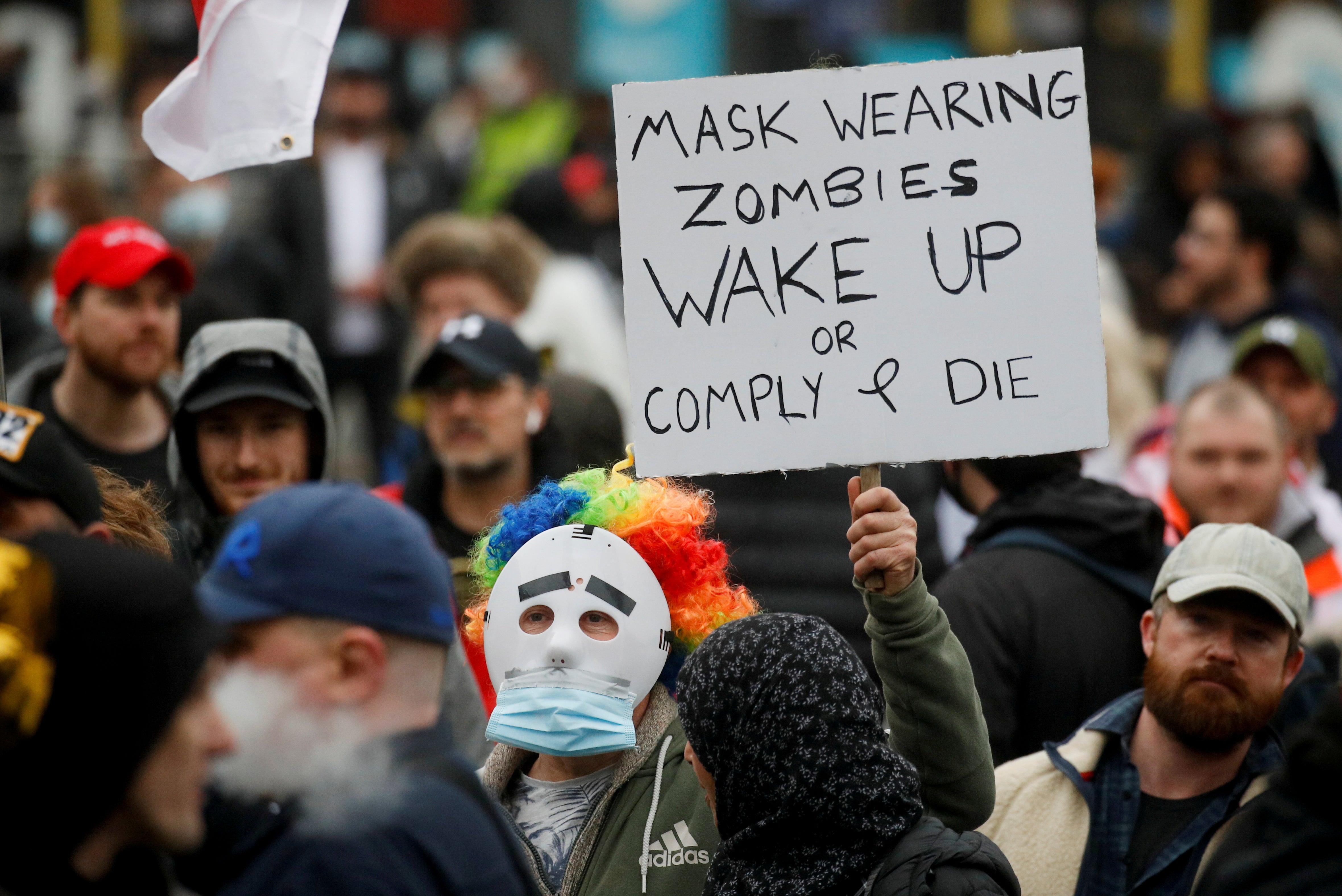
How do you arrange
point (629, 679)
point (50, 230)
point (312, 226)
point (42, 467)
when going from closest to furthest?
point (42, 467), point (629, 679), point (50, 230), point (312, 226)

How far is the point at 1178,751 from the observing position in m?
3.46

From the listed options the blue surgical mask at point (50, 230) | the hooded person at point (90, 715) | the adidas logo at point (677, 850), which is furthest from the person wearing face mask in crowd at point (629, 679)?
the blue surgical mask at point (50, 230)

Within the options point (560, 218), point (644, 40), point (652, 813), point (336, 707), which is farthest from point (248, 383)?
point (644, 40)

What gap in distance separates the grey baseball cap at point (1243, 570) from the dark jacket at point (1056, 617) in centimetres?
46

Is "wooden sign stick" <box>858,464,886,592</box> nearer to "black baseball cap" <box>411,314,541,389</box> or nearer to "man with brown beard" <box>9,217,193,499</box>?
"black baseball cap" <box>411,314,541,389</box>

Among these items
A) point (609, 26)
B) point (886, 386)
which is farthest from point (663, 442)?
point (609, 26)

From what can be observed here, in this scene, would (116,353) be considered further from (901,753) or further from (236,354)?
(901,753)

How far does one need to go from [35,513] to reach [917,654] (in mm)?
1614

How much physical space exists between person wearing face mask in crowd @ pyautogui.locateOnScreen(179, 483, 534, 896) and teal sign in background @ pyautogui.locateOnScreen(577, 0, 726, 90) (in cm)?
1594

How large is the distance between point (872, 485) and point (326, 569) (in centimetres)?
125

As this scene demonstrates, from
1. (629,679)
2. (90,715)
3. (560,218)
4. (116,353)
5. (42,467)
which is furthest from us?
(560,218)

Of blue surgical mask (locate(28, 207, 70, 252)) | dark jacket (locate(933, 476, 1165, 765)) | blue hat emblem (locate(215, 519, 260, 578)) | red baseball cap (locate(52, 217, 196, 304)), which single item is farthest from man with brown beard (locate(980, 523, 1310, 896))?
blue surgical mask (locate(28, 207, 70, 252))

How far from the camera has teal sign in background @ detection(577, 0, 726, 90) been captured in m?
17.7

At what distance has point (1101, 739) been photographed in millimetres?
3523
